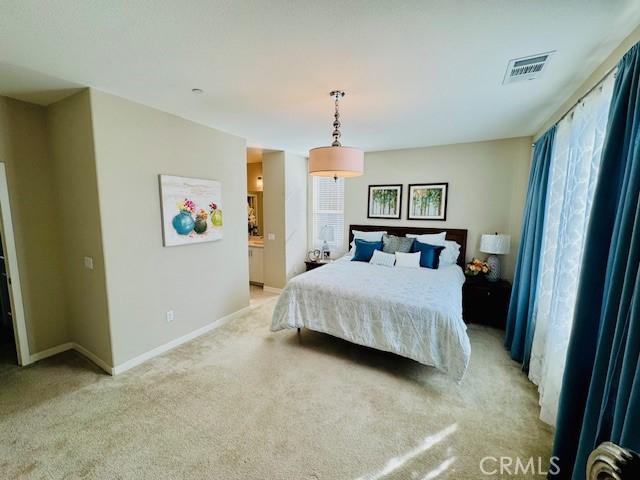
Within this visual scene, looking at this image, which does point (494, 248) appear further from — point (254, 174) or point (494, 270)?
point (254, 174)

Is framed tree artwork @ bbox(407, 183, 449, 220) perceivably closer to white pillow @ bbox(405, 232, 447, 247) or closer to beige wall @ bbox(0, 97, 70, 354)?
white pillow @ bbox(405, 232, 447, 247)

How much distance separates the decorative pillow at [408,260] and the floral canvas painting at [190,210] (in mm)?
2503

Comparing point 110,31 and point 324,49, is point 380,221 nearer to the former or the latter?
point 324,49

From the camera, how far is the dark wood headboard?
422 centimetres

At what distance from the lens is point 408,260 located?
3.93 m

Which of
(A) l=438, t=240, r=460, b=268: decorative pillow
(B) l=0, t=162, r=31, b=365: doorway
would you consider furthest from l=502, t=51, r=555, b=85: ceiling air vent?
(B) l=0, t=162, r=31, b=365: doorway

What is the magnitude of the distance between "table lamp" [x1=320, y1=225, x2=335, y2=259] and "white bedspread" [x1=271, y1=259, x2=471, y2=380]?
5.66ft

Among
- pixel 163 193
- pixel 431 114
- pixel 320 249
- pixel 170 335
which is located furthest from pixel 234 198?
pixel 431 114

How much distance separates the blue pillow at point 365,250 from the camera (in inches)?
168

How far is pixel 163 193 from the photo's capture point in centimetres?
284

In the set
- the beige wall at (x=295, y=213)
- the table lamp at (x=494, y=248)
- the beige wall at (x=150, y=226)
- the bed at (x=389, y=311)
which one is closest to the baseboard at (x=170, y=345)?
the beige wall at (x=150, y=226)

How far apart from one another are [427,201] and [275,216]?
2.60 m

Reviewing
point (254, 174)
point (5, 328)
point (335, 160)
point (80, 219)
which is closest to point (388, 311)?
point (335, 160)

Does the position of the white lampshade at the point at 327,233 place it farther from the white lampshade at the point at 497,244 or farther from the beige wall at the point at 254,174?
the white lampshade at the point at 497,244
